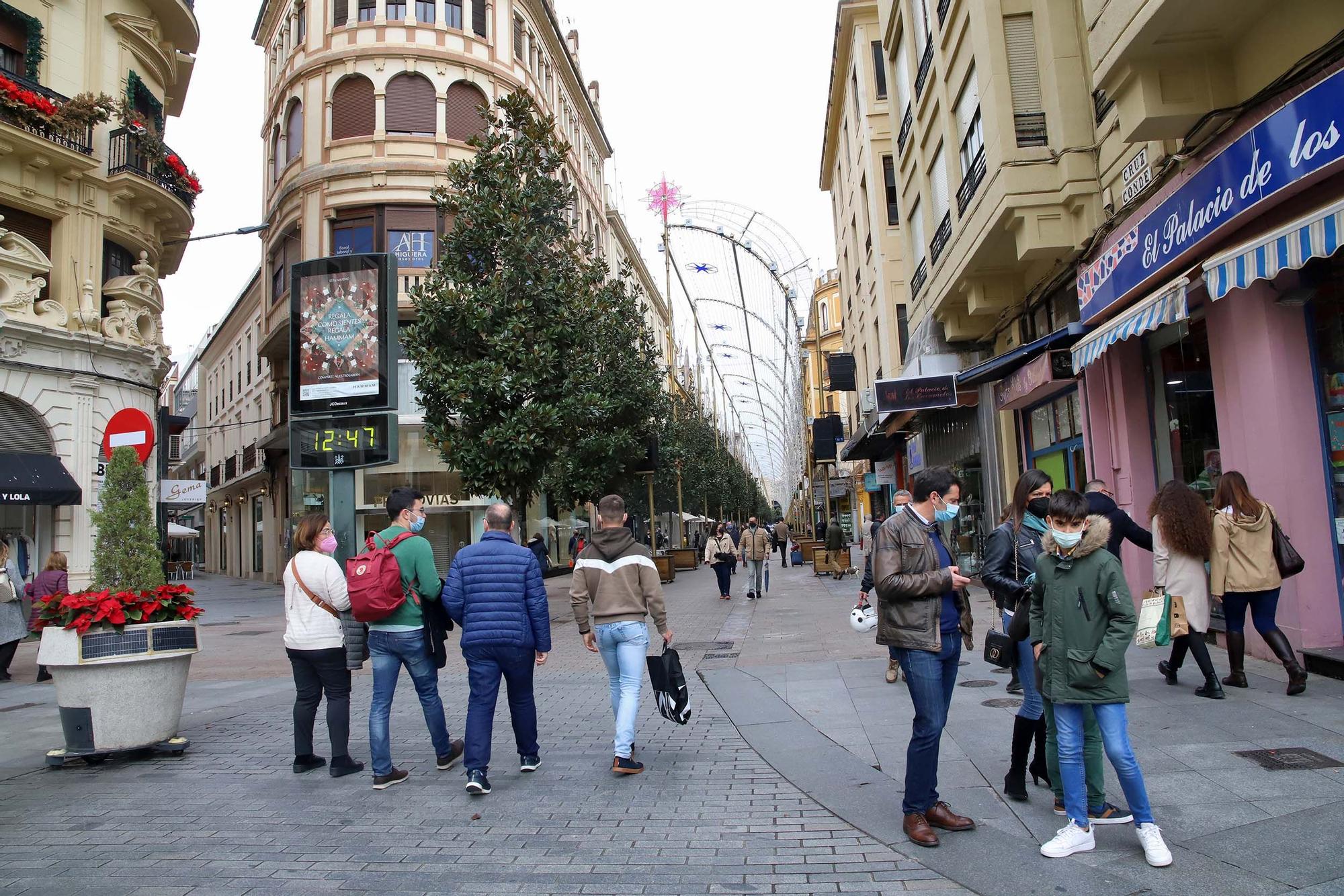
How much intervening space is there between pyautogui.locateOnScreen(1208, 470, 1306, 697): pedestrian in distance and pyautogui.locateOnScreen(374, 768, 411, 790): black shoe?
19.8ft

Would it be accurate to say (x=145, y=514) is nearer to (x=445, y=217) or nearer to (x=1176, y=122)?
(x=1176, y=122)

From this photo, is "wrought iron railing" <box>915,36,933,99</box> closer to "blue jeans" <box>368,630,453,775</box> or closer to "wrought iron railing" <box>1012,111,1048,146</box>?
"wrought iron railing" <box>1012,111,1048,146</box>

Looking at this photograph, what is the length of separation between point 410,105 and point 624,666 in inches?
984

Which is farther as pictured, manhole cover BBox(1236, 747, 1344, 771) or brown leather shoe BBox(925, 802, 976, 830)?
manhole cover BBox(1236, 747, 1344, 771)

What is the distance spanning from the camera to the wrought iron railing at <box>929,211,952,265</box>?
14742mm

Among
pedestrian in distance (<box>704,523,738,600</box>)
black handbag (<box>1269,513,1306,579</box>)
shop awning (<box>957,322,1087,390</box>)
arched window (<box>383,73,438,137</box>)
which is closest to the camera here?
black handbag (<box>1269,513,1306,579</box>)

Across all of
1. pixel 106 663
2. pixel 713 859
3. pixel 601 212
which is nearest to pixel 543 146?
pixel 106 663

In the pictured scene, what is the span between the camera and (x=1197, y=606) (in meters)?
6.73

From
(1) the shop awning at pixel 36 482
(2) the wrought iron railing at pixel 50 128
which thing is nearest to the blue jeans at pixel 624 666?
(1) the shop awning at pixel 36 482

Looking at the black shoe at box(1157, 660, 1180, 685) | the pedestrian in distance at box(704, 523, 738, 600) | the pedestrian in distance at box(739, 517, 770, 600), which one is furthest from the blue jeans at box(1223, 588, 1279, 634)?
the pedestrian in distance at box(704, 523, 738, 600)

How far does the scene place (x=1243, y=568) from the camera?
21.6ft

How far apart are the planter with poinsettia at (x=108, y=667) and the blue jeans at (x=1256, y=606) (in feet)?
26.4

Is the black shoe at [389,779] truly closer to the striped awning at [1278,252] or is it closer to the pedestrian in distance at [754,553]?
the striped awning at [1278,252]

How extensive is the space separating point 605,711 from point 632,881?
3876mm
